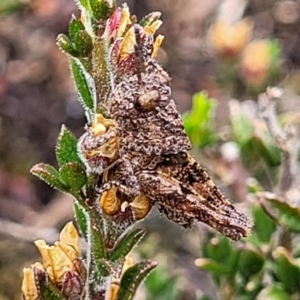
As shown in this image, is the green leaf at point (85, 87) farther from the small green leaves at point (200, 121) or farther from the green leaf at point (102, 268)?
the small green leaves at point (200, 121)

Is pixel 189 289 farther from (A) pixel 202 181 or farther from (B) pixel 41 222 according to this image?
(A) pixel 202 181

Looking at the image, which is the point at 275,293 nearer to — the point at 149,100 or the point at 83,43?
the point at 149,100

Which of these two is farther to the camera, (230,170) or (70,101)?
(70,101)

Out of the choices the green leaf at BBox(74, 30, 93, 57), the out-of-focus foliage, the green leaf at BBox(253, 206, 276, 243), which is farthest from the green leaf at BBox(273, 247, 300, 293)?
the green leaf at BBox(74, 30, 93, 57)

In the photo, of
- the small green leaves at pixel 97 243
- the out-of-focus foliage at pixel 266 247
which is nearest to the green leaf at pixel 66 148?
the small green leaves at pixel 97 243

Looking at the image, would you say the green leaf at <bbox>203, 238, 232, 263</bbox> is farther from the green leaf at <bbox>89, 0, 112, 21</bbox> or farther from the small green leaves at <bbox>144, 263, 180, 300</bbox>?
the green leaf at <bbox>89, 0, 112, 21</bbox>

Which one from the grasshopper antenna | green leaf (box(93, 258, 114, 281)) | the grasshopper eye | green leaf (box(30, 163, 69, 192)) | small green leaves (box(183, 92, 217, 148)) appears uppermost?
small green leaves (box(183, 92, 217, 148))

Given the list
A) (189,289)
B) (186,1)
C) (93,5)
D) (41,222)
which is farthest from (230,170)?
(186,1)
